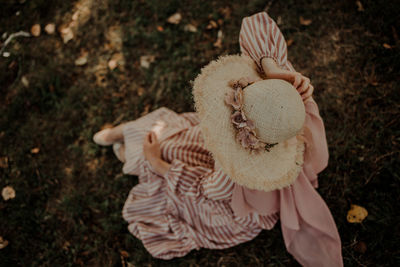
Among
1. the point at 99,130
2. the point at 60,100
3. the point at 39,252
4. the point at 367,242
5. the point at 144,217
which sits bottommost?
the point at 39,252

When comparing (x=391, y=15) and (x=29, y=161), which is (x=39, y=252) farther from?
(x=391, y=15)

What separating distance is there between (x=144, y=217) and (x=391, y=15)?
10.9 ft

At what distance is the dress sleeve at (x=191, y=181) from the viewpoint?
192cm

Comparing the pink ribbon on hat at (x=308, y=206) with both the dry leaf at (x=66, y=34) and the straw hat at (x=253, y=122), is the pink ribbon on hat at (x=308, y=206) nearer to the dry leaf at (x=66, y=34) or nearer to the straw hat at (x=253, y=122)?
the straw hat at (x=253, y=122)

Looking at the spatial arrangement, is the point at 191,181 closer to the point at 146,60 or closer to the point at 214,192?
the point at 214,192

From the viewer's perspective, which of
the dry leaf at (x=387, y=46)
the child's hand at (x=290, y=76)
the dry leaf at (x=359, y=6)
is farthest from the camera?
the dry leaf at (x=359, y=6)

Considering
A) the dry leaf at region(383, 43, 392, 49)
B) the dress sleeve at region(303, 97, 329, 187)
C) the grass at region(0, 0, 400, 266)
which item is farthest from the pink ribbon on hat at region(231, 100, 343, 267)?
the dry leaf at region(383, 43, 392, 49)

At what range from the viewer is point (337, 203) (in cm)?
259

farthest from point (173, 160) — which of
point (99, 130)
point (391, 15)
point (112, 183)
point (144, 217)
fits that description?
point (391, 15)

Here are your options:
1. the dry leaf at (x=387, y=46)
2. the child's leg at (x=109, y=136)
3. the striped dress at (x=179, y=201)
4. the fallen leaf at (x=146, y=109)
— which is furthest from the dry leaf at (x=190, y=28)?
the dry leaf at (x=387, y=46)

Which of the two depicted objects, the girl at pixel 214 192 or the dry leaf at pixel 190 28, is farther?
the dry leaf at pixel 190 28

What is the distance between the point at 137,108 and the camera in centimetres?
300

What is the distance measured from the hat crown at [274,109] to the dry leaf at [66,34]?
2855mm

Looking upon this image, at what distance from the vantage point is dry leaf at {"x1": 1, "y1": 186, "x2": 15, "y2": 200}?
282 cm
